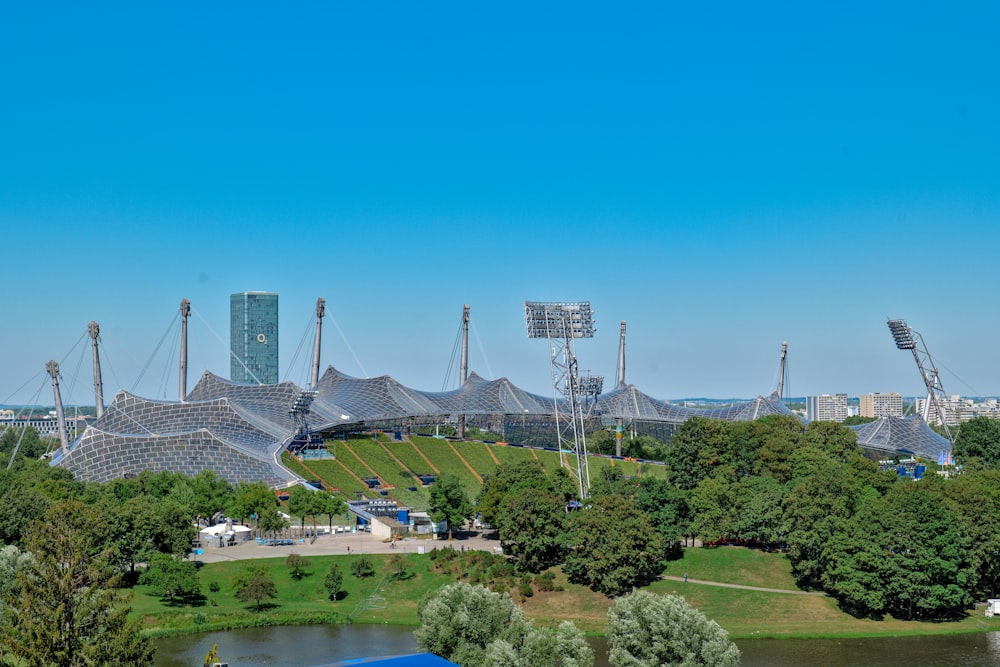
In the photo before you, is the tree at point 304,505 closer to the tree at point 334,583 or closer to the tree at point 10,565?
Answer: the tree at point 334,583

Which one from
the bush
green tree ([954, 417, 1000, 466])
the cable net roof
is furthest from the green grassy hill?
green tree ([954, 417, 1000, 466])

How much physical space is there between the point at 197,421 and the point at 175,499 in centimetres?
2630

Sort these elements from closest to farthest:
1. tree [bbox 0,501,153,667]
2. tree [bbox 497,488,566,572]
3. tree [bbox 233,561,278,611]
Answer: tree [bbox 0,501,153,667] → tree [bbox 233,561,278,611] → tree [bbox 497,488,566,572]

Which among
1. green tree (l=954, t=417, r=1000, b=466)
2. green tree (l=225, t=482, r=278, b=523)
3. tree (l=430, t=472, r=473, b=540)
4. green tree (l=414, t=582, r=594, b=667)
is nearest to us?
green tree (l=414, t=582, r=594, b=667)

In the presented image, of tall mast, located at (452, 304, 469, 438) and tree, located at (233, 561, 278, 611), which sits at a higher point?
tall mast, located at (452, 304, 469, 438)

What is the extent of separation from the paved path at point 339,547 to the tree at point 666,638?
26.1 metres

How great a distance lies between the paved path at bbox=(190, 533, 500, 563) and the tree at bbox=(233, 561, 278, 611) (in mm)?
6102

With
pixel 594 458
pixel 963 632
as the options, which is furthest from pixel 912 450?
pixel 963 632

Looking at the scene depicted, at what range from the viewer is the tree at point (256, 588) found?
5603 centimetres

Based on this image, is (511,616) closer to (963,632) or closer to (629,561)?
(629,561)

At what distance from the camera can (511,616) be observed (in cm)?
4191

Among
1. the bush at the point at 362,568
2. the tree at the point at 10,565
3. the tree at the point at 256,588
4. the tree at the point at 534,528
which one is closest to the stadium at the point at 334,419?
the tree at the point at 534,528

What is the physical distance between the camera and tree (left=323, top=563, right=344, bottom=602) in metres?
58.7

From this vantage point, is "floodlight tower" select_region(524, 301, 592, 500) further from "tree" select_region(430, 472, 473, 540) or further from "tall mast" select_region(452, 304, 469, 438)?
"tall mast" select_region(452, 304, 469, 438)
